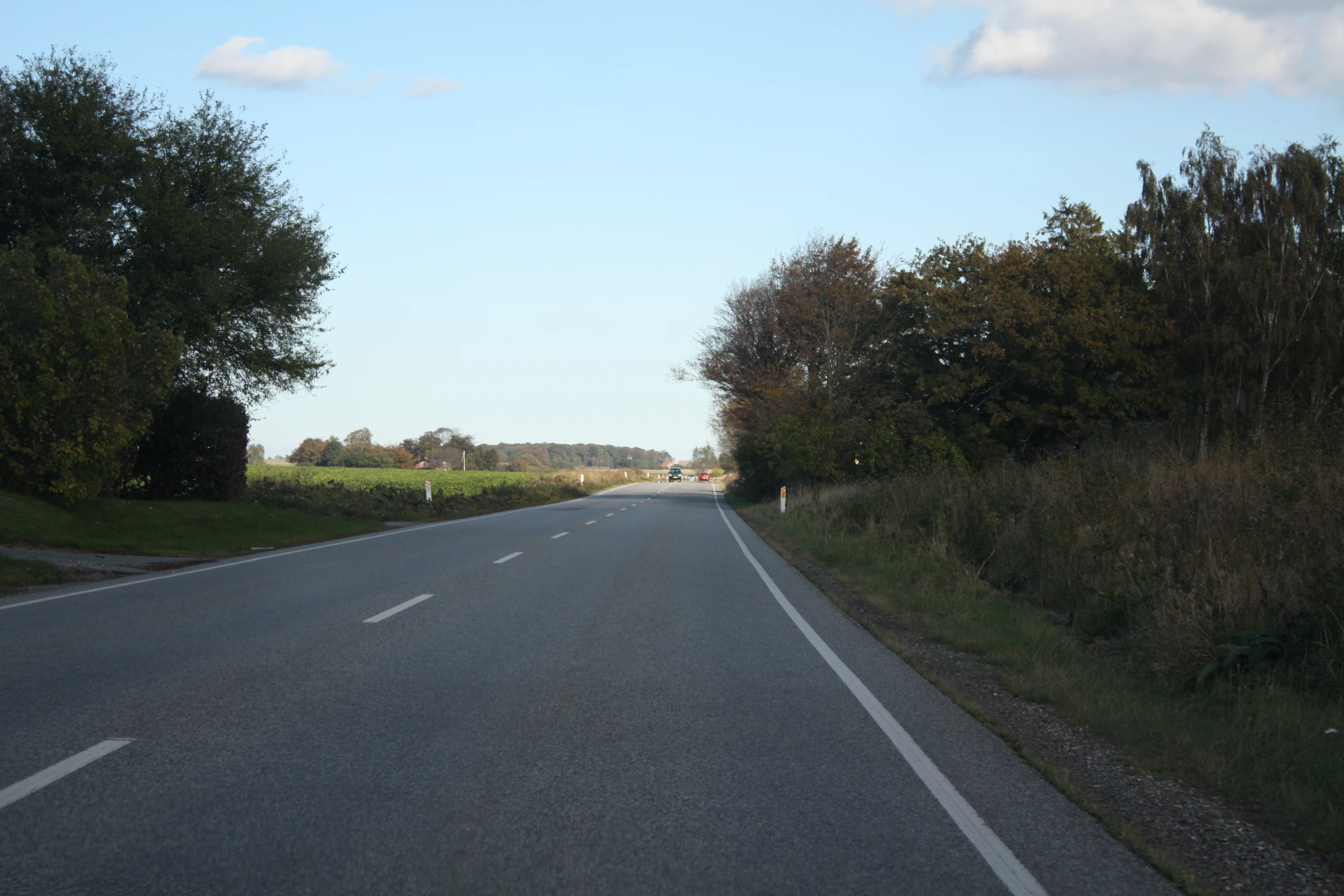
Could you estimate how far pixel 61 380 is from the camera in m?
19.4

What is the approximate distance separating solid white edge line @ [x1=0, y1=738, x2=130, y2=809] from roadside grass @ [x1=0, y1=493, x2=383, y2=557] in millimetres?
13949

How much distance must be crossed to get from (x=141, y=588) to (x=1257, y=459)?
1444cm

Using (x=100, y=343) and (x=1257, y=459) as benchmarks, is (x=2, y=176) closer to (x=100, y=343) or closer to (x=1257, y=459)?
(x=100, y=343)

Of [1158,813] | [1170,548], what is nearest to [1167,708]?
[1158,813]

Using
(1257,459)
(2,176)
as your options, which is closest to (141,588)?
(1257,459)

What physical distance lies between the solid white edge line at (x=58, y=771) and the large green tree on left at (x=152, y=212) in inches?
843

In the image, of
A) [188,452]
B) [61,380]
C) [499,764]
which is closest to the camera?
[499,764]

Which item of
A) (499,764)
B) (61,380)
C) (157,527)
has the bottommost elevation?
(499,764)

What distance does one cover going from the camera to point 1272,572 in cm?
912

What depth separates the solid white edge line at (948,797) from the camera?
411 centimetres

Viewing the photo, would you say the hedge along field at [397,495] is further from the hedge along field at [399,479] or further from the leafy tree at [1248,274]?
the leafy tree at [1248,274]

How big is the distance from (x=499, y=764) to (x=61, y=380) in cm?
1778

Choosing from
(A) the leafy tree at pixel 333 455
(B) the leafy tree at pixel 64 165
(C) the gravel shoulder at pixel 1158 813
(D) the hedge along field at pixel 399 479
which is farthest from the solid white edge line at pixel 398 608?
(A) the leafy tree at pixel 333 455

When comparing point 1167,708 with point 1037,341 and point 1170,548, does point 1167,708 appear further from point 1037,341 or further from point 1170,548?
point 1037,341
